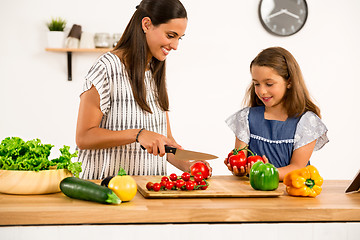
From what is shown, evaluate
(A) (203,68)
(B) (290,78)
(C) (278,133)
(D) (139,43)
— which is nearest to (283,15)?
(A) (203,68)

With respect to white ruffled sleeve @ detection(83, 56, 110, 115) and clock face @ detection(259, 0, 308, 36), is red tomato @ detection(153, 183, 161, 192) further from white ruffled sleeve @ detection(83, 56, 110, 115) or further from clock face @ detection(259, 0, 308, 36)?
clock face @ detection(259, 0, 308, 36)

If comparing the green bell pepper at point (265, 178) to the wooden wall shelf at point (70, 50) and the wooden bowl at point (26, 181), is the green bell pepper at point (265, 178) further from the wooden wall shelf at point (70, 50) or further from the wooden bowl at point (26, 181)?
the wooden wall shelf at point (70, 50)

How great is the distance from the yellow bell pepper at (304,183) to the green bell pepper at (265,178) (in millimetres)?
52

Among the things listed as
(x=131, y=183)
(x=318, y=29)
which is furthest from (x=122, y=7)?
(x=131, y=183)

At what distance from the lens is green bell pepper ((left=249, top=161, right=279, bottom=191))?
1.60m

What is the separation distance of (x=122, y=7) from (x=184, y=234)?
304cm

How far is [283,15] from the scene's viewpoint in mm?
4191

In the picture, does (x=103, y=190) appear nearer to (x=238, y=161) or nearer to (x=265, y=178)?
(x=265, y=178)

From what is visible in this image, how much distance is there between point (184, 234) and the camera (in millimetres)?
1350

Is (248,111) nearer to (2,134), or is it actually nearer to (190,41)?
(190,41)

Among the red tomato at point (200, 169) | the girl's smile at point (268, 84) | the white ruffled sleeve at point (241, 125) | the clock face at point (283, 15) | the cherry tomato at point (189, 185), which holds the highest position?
the clock face at point (283, 15)

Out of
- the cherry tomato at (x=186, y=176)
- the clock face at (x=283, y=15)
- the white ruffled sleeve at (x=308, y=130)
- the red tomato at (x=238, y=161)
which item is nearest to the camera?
the cherry tomato at (x=186, y=176)

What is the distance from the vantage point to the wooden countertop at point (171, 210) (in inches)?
50.1

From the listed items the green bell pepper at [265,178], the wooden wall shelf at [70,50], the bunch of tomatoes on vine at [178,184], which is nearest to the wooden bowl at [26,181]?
the bunch of tomatoes on vine at [178,184]
